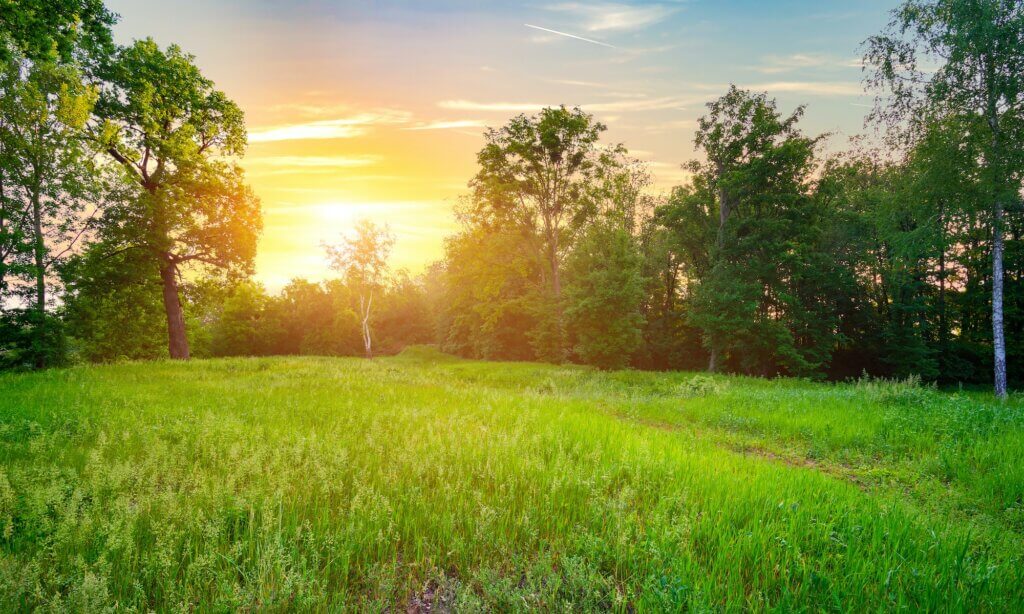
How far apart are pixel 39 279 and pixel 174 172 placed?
32.9ft

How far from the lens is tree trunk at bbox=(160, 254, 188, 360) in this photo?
77.3ft

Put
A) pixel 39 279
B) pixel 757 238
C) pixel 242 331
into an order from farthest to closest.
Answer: pixel 242 331
pixel 757 238
pixel 39 279

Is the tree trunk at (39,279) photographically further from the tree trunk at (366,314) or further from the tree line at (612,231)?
the tree trunk at (366,314)

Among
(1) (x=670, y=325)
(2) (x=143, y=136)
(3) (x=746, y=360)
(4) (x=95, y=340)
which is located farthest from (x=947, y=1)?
(4) (x=95, y=340)

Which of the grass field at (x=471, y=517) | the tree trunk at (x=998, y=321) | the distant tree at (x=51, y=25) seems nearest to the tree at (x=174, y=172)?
the distant tree at (x=51, y=25)

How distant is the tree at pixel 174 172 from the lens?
21297 millimetres

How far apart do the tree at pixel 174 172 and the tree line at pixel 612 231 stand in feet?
0.38

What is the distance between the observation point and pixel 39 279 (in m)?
23.2

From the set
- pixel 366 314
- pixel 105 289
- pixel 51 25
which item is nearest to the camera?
pixel 51 25

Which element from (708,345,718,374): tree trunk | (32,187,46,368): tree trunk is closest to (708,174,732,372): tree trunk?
(708,345,718,374): tree trunk

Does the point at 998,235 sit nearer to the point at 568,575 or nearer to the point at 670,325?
the point at 670,325

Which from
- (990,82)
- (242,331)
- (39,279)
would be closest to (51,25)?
(39,279)

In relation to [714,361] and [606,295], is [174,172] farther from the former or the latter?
[714,361]

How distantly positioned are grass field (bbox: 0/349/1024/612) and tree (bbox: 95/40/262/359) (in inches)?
726
